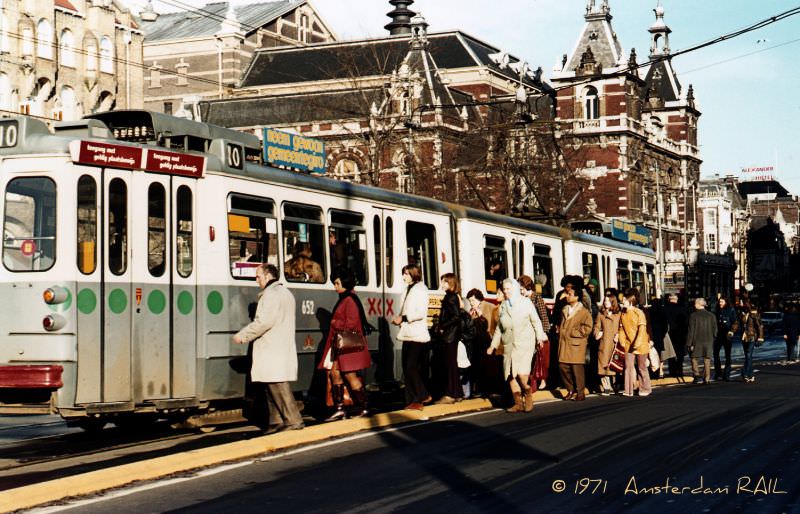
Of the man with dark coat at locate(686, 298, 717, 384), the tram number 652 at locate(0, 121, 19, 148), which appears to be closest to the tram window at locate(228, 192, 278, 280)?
the tram number 652 at locate(0, 121, 19, 148)

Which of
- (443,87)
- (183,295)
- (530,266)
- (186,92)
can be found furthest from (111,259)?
(186,92)

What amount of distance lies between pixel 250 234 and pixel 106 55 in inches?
2224

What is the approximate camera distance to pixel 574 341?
19812 millimetres

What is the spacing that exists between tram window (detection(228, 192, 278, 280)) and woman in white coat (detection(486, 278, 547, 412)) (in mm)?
3505

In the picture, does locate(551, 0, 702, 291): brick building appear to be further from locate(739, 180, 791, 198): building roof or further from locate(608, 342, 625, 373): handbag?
locate(739, 180, 791, 198): building roof

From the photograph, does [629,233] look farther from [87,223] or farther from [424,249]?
[87,223]

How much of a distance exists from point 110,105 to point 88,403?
58318 millimetres

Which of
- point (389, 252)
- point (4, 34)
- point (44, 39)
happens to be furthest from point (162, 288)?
point (44, 39)

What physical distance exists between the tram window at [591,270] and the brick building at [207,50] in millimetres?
64688

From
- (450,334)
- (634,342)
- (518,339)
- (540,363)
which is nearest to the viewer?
(518,339)

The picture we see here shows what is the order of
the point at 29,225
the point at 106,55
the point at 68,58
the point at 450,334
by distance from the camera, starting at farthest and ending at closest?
the point at 106,55
the point at 68,58
the point at 450,334
the point at 29,225

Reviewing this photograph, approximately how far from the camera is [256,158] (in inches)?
634

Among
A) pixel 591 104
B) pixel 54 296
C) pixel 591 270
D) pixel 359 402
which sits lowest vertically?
pixel 359 402

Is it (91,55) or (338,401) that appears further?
(91,55)
